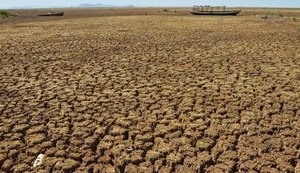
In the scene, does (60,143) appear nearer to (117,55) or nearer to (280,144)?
(280,144)

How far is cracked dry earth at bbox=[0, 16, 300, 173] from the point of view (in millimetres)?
4020

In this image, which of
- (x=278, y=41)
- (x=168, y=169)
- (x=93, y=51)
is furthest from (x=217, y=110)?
(x=278, y=41)

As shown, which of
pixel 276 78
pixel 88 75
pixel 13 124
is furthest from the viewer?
pixel 88 75

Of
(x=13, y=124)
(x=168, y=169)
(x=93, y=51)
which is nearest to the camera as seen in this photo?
(x=168, y=169)

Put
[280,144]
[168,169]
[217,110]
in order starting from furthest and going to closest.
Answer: [217,110] → [280,144] → [168,169]

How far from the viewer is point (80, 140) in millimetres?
4488

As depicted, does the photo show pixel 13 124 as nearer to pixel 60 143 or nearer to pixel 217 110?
pixel 60 143

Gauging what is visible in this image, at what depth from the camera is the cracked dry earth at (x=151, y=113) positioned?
4020 mm

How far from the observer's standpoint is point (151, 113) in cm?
541

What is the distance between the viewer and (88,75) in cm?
778

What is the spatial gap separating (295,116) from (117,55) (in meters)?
5.96

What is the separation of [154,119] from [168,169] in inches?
55.6

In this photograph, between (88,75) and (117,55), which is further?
(117,55)

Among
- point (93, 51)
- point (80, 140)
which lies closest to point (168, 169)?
point (80, 140)
